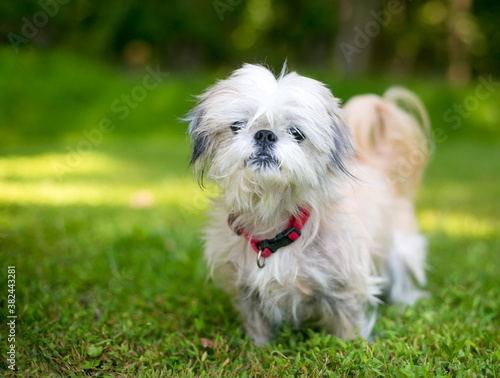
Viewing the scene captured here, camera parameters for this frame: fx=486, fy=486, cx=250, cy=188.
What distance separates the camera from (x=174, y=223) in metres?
4.80

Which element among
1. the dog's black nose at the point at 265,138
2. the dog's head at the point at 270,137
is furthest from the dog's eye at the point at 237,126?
the dog's black nose at the point at 265,138

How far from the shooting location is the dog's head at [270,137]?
2.21 meters

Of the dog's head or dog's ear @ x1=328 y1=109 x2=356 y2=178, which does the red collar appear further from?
dog's ear @ x1=328 y1=109 x2=356 y2=178

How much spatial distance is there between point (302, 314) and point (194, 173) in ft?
3.18

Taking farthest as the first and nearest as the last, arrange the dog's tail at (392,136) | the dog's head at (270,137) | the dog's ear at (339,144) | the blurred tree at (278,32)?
the blurred tree at (278,32) → the dog's tail at (392,136) → the dog's ear at (339,144) → the dog's head at (270,137)

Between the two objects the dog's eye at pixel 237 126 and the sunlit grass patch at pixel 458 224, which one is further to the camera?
the sunlit grass patch at pixel 458 224

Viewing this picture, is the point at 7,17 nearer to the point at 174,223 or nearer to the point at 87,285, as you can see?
the point at 174,223

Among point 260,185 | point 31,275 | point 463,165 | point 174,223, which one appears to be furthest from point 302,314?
point 463,165

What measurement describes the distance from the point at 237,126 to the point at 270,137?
0.63 ft

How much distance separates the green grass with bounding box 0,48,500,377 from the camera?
7.55 feet

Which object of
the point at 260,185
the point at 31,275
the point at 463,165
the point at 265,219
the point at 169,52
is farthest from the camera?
the point at 169,52

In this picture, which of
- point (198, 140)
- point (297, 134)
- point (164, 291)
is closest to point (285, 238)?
point (297, 134)

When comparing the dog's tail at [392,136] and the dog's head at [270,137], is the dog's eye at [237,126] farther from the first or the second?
the dog's tail at [392,136]

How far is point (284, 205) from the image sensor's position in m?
2.42
